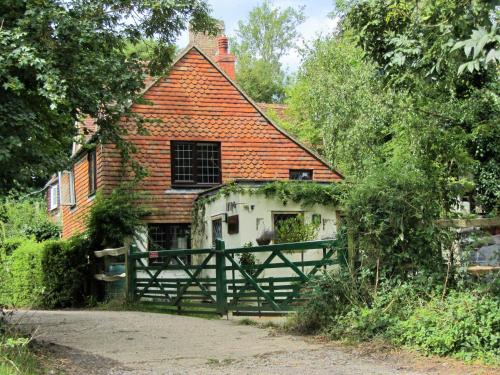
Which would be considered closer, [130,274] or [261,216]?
[130,274]

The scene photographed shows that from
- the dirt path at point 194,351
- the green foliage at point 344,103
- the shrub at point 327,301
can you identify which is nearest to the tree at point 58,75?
the dirt path at point 194,351

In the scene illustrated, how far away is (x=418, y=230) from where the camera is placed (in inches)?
364

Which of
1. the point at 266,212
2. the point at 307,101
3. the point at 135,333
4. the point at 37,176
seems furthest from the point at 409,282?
the point at 307,101

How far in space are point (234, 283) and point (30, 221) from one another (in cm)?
2537

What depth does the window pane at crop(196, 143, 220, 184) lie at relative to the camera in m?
21.8

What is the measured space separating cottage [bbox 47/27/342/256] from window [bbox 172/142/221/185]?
0.03 metres

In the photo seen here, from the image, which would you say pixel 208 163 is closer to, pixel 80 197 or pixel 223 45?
pixel 80 197

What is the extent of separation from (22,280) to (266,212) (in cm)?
833

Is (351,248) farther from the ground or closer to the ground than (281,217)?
closer to the ground

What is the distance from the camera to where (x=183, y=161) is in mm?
21719

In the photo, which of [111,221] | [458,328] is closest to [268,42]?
[111,221]

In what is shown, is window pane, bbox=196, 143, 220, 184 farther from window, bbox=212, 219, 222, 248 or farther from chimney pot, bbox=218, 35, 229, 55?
chimney pot, bbox=218, 35, 229, 55

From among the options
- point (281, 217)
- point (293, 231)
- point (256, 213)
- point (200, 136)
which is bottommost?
point (293, 231)

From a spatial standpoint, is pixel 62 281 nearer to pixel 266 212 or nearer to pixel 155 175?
pixel 155 175
